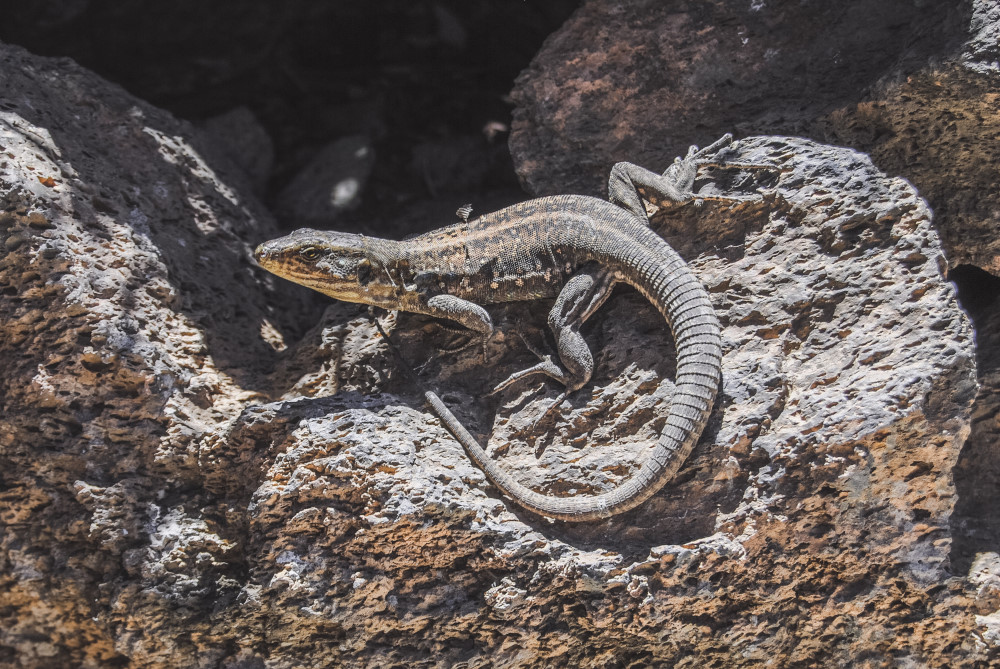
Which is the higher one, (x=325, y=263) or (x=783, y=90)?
(x=783, y=90)

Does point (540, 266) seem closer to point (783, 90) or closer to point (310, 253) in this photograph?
point (310, 253)

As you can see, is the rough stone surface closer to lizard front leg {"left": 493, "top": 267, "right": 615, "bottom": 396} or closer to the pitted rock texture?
the pitted rock texture

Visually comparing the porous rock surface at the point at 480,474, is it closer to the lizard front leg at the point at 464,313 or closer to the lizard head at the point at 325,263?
the lizard front leg at the point at 464,313

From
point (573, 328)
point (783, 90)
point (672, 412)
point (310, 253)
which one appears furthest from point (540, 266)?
point (783, 90)

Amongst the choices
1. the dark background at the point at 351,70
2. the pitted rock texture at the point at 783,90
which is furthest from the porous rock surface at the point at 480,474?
the dark background at the point at 351,70

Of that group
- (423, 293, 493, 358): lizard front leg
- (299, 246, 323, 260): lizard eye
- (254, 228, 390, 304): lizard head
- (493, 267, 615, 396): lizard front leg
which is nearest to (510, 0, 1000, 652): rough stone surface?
(493, 267, 615, 396): lizard front leg

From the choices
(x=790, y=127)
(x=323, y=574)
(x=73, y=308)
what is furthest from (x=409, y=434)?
(x=790, y=127)

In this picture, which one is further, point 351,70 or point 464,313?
point 351,70
